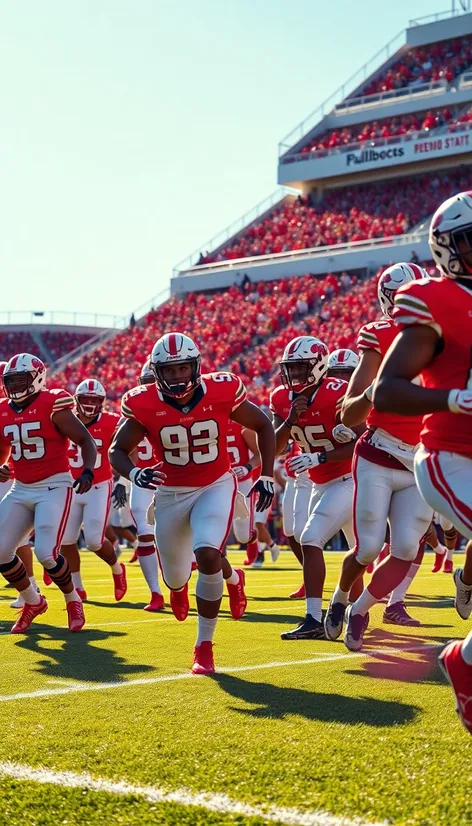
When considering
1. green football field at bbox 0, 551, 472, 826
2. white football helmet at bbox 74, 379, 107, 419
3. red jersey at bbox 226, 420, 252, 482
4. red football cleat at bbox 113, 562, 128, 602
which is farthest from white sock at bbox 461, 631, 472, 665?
red jersey at bbox 226, 420, 252, 482

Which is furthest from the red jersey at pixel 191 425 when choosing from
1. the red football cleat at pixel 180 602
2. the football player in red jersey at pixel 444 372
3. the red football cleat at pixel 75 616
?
the football player in red jersey at pixel 444 372

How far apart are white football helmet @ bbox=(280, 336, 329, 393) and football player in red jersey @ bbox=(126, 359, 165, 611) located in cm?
126

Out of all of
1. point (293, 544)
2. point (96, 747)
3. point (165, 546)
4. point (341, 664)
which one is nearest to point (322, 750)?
point (96, 747)

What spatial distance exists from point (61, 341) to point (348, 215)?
1265 centimetres

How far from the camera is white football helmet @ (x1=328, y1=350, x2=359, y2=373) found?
8547 millimetres

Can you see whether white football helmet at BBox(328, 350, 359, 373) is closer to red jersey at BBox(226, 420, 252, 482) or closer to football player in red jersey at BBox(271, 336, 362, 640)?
football player in red jersey at BBox(271, 336, 362, 640)

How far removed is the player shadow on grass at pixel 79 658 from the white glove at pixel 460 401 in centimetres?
269

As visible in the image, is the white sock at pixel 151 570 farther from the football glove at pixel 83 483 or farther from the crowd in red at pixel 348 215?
the crowd in red at pixel 348 215

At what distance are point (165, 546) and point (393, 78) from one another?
33754 mm

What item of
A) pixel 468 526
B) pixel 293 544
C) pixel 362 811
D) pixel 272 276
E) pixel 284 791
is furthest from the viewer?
pixel 272 276

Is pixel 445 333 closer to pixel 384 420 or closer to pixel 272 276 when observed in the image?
pixel 384 420

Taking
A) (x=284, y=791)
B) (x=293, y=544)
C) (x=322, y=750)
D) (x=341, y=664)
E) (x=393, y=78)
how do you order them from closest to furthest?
(x=284, y=791)
(x=322, y=750)
(x=341, y=664)
(x=293, y=544)
(x=393, y=78)

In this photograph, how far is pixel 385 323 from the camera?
18.9ft

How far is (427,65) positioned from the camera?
119 feet
